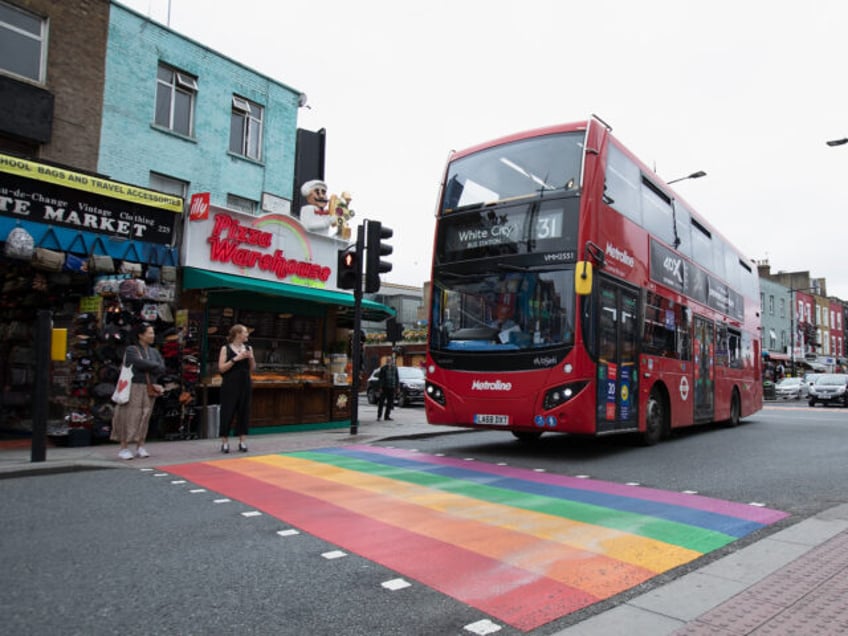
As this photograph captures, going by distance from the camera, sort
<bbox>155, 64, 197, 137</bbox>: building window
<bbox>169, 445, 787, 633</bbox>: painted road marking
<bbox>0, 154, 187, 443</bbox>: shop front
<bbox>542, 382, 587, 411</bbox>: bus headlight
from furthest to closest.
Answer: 1. <bbox>155, 64, 197, 137</bbox>: building window
2. <bbox>0, 154, 187, 443</bbox>: shop front
3. <bbox>542, 382, 587, 411</bbox>: bus headlight
4. <bbox>169, 445, 787, 633</bbox>: painted road marking

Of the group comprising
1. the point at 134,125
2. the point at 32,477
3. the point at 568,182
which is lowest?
the point at 32,477

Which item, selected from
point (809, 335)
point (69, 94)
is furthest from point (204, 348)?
point (809, 335)

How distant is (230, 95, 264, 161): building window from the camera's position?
16031 mm

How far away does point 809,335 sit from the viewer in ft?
186

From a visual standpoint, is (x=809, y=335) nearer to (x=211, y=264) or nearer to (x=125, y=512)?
(x=211, y=264)

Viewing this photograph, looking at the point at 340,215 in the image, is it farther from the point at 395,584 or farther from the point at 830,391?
the point at 830,391

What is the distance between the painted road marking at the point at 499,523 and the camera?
3584mm

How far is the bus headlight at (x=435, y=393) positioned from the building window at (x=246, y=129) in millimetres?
9960

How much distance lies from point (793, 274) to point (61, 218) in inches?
2622

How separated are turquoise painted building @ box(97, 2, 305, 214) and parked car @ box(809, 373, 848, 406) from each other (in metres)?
24.7

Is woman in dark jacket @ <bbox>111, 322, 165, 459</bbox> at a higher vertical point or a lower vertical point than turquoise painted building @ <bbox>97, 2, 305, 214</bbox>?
lower

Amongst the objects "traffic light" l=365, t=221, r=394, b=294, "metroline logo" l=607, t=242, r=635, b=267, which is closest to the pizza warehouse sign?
"traffic light" l=365, t=221, r=394, b=294

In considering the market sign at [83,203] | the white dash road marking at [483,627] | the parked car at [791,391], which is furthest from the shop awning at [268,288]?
the parked car at [791,391]

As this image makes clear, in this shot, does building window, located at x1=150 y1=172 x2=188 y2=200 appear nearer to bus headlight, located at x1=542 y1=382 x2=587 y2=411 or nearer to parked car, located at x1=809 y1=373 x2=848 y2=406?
bus headlight, located at x1=542 y1=382 x2=587 y2=411
